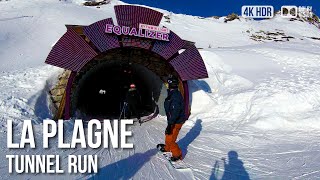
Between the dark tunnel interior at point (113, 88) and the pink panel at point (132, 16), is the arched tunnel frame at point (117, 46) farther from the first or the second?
the dark tunnel interior at point (113, 88)

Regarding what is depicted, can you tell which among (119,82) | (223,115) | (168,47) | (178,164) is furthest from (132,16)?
(119,82)

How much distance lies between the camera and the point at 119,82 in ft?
81.4

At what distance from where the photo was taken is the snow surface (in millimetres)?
7652

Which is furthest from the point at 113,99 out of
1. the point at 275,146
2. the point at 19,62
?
the point at 275,146

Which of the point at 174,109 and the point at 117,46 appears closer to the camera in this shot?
the point at 174,109

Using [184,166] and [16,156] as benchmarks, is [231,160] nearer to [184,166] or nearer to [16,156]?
[184,166]

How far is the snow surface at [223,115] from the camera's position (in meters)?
7.65

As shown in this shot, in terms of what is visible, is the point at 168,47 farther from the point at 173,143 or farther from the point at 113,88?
the point at 113,88

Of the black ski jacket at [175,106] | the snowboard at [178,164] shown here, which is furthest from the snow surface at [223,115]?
the black ski jacket at [175,106]

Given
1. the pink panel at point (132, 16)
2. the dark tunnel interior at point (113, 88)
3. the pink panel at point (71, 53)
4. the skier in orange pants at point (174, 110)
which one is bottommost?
the dark tunnel interior at point (113, 88)

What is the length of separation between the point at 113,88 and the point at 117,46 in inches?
528

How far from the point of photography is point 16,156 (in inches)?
299

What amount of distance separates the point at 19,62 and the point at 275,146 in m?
14.6

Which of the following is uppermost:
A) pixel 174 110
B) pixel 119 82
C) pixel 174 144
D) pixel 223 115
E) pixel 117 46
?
pixel 117 46
